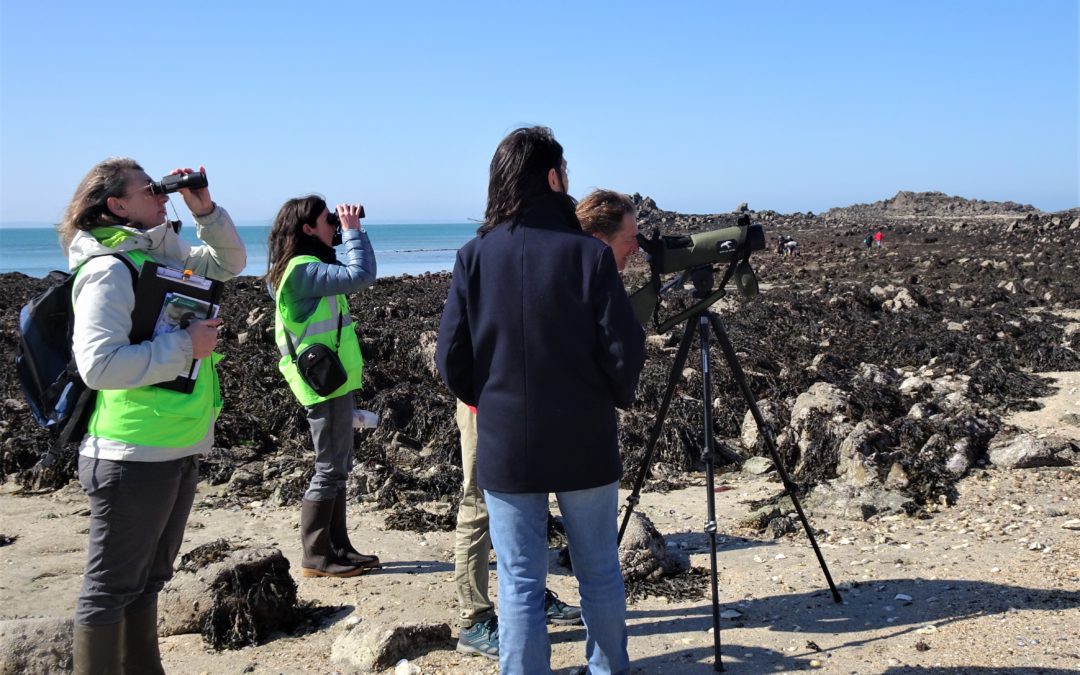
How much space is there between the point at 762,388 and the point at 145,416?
5882 mm

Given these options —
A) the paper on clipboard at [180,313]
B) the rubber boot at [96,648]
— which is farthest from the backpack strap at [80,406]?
the rubber boot at [96,648]

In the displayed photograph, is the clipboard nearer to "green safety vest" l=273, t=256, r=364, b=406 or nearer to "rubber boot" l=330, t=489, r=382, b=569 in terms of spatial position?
"green safety vest" l=273, t=256, r=364, b=406

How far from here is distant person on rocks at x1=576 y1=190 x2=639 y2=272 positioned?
11.1ft

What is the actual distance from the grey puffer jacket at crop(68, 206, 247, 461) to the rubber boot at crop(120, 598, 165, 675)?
573mm

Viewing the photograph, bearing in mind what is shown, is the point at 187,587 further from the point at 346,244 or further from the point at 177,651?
the point at 346,244

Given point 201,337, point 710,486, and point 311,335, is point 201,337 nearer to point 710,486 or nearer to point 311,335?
point 311,335

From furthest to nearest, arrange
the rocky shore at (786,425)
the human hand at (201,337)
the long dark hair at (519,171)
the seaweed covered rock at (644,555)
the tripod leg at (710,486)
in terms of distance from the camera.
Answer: the rocky shore at (786,425), the seaweed covered rock at (644,555), the tripod leg at (710,486), the human hand at (201,337), the long dark hair at (519,171)

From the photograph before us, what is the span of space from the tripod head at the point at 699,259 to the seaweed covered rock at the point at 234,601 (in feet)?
6.24

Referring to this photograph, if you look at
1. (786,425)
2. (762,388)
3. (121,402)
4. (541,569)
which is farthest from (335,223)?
(762,388)

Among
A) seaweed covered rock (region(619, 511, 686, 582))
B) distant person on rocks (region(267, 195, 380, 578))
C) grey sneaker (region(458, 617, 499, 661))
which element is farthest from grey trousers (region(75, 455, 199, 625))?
seaweed covered rock (region(619, 511, 686, 582))

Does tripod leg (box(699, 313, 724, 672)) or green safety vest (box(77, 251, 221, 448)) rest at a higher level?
green safety vest (box(77, 251, 221, 448))

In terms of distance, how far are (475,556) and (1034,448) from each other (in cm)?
358

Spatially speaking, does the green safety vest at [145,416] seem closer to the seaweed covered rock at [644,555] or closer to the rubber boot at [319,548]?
the rubber boot at [319,548]

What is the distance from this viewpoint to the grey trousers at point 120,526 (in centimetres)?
261
